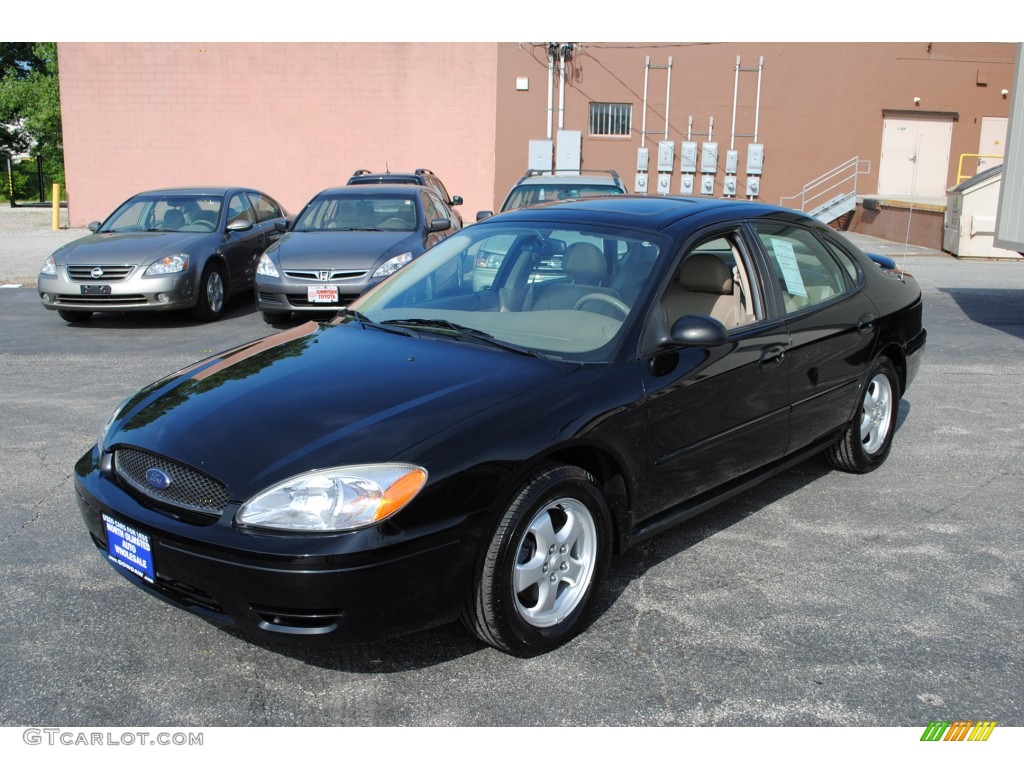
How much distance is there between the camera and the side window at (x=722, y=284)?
420 centimetres

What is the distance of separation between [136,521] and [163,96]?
955 inches

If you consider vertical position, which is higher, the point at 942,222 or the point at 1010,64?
the point at 1010,64

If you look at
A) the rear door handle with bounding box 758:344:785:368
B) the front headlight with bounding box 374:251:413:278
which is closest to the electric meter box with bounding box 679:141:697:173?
the front headlight with bounding box 374:251:413:278

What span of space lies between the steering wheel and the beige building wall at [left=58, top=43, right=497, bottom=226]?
21916mm

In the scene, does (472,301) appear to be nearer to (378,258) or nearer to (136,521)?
(136,521)

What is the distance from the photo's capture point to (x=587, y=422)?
3.29m

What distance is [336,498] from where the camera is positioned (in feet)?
9.24

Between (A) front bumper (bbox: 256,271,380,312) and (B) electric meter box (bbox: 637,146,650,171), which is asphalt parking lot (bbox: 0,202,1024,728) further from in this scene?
(B) electric meter box (bbox: 637,146,650,171)

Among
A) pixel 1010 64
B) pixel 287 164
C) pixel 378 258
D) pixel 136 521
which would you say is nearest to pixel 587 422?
pixel 136 521

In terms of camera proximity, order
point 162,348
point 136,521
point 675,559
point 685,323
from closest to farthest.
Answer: point 136,521
point 685,323
point 675,559
point 162,348

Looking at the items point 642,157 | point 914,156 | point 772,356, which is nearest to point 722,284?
point 772,356

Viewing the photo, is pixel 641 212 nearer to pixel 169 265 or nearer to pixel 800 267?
pixel 800 267

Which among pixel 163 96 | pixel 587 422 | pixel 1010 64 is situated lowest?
pixel 587 422

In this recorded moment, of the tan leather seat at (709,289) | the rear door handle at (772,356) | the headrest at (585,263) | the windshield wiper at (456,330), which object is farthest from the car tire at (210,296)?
the rear door handle at (772,356)
